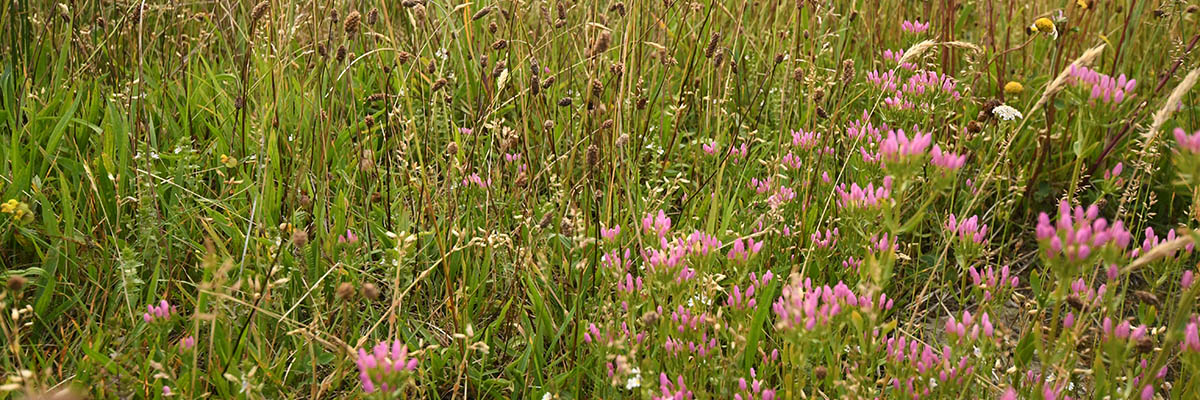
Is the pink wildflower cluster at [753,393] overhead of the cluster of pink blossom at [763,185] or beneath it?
overhead

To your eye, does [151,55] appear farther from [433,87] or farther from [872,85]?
[872,85]

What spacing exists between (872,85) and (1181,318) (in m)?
1.35

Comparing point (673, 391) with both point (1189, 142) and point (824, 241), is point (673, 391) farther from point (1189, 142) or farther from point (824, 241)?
point (1189, 142)

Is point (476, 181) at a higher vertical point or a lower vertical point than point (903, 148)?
lower

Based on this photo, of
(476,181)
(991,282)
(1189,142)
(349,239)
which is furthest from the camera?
(476,181)

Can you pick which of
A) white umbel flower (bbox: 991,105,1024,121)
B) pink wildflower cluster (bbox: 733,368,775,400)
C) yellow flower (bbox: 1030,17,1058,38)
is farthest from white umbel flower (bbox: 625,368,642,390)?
yellow flower (bbox: 1030,17,1058,38)

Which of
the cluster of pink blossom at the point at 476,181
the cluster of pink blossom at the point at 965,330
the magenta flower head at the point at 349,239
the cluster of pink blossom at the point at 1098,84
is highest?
the cluster of pink blossom at the point at 1098,84

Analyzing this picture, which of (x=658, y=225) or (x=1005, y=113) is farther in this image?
(x=1005, y=113)

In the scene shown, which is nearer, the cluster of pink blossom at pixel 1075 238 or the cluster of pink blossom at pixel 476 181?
the cluster of pink blossom at pixel 1075 238

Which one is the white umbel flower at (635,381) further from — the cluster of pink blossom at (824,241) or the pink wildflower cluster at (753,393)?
the cluster of pink blossom at (824,241)

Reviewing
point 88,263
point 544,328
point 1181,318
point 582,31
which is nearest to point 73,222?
point 88,263

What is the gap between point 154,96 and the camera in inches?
116

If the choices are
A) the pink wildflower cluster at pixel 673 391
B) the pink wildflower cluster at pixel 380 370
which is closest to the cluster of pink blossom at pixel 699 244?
the pink wildflower cluster at pixel 673 391

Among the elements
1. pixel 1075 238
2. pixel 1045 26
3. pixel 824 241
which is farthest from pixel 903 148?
pixel 1045 26
